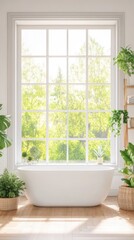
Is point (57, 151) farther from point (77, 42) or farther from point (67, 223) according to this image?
point (67, 223)

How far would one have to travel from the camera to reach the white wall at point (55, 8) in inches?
285

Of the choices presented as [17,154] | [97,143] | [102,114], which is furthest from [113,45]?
[17,154]

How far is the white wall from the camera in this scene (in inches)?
285

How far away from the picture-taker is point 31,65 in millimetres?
7574

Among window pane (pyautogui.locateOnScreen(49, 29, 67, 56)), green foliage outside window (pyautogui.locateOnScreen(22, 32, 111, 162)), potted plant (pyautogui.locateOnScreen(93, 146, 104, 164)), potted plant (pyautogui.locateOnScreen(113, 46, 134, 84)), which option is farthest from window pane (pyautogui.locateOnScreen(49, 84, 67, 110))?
potted plant (pyautogui.locateOnScreen(113, 46, 134, 84))

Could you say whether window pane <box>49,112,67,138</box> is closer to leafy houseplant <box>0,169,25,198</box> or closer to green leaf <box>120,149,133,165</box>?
green leaf <box>120,149,133,165</box>

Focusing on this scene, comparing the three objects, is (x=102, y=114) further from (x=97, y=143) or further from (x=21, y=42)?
(x=21, y=42)

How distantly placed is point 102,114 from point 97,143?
48 cm

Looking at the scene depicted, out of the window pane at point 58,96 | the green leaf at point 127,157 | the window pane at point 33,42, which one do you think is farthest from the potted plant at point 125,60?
the window pane at point 33,42

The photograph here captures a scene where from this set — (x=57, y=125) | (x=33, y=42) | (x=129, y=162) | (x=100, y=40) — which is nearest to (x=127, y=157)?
(x=129, y=162)

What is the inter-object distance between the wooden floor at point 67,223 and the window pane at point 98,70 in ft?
6.97

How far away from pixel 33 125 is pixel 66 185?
5.57ft

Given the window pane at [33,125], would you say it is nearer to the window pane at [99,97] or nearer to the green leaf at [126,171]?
the window pane at [99,97]

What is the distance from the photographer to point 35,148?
7547 mm
